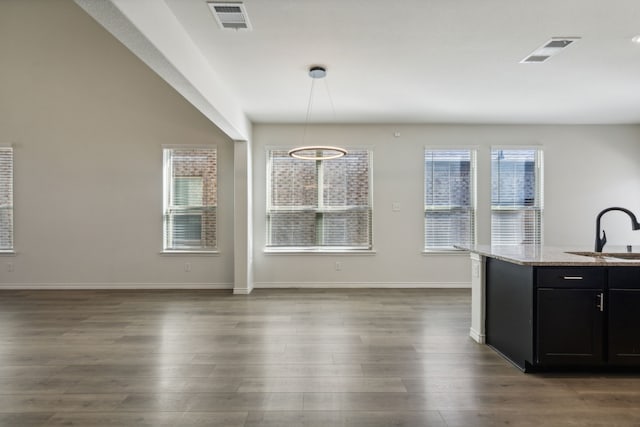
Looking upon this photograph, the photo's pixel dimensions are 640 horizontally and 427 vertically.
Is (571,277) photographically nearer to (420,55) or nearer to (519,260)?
(519,260)

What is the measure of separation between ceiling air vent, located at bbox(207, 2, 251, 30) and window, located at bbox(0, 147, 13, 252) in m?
5.30

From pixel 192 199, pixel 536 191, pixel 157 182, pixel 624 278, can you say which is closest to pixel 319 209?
pixel 192 199

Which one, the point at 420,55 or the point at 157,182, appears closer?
the point at 420,55

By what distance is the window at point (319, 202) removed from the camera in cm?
597

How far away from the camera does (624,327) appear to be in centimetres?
270

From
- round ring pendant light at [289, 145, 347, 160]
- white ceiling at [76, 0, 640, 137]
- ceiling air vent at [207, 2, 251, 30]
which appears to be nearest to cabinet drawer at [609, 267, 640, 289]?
white ceiling at [76, 0, 640, 137]

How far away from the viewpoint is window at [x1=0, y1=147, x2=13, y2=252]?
19.0 ft

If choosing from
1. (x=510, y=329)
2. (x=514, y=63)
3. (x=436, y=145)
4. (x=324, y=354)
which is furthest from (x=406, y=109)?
(x=324, y=354)

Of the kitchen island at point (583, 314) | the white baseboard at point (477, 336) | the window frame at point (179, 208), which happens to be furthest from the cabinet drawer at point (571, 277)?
the window frame at point (179, 208)

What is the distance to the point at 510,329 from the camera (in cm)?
301

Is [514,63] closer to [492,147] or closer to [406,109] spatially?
[406,109]

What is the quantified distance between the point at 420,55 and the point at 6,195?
669cm

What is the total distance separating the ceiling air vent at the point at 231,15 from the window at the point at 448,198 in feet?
13.2

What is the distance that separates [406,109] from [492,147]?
185 centimetres
